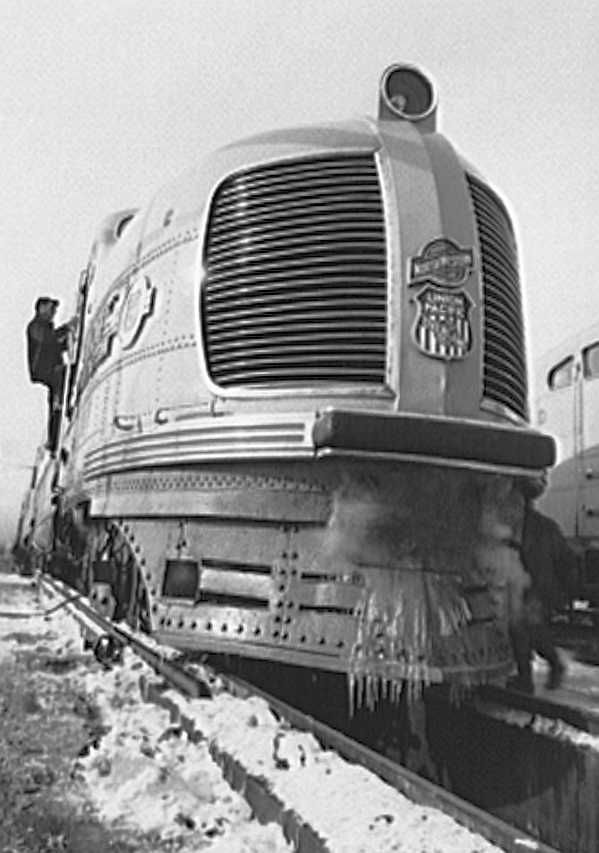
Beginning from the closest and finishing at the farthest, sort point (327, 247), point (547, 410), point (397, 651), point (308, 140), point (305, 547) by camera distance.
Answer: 1. point (397, 651)
2. point (305, 547)
3. point (327, 247)
4. point (308, 140)
5. point (547, 410)

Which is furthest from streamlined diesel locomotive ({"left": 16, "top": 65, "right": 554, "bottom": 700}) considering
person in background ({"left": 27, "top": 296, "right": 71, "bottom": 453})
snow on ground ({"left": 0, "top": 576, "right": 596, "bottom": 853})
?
person in background ({"left": 27, "top": 296, "right": 71, "bottom": 453})

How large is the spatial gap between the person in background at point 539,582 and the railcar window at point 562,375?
4.58m

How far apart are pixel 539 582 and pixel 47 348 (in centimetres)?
660

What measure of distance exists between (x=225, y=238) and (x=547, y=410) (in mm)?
6145

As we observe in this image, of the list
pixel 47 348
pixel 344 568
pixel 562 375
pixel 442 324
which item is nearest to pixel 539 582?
pixel 344 568

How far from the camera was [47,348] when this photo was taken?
31.7ft

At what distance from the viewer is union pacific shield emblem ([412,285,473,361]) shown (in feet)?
14.1

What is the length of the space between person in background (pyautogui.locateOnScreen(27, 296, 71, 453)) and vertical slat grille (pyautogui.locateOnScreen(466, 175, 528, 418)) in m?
5.88

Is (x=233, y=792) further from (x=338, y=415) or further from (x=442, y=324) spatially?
(x=442, y=324)

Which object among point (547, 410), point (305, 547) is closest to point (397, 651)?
point (305, 547)

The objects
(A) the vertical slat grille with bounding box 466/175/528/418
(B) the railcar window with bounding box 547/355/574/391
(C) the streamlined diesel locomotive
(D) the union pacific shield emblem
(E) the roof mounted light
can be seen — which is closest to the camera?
(C) the streamlined diesel locomotive

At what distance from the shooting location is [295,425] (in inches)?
163

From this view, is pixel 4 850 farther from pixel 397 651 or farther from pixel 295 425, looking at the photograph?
pixel 295 425

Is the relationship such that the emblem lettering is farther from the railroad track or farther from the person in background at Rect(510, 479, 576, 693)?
the railroad track
